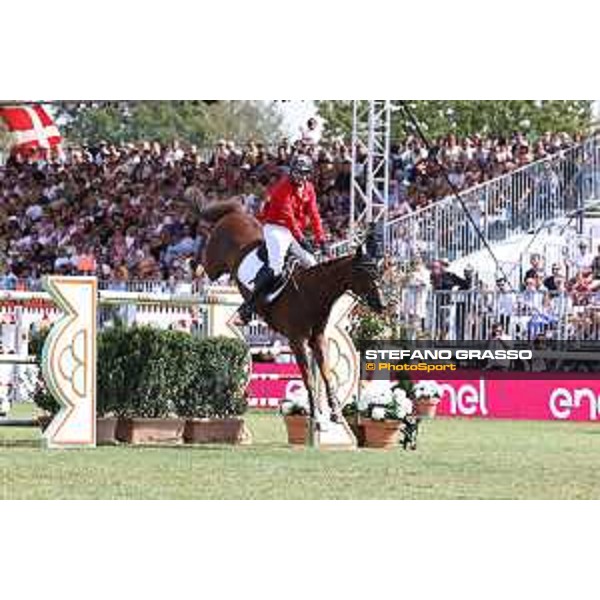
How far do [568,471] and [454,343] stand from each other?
20.3ft

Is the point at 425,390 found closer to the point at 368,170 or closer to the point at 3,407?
the point at 368,170

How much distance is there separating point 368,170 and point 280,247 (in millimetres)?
3847

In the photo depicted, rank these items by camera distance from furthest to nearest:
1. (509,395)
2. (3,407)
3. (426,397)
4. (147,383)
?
(509,395), (426,397), (3,407), (147,383)

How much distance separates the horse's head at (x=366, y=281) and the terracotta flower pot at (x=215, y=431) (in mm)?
1695

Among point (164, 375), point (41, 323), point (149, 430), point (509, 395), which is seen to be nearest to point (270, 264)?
point (164, 375)

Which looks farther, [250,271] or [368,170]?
[368,170]

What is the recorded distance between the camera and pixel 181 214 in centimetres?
1648

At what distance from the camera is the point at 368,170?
16250mm

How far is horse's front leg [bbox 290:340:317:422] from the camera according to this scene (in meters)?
12.9

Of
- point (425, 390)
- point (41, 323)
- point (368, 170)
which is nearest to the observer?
point (425, 390)

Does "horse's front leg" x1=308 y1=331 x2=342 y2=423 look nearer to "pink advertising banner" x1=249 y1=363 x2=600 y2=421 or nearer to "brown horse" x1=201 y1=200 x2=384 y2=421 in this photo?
"brown horse" x1=201 y1=200 x2=384 y2=421

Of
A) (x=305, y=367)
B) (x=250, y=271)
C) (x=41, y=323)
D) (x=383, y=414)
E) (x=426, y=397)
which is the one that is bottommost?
(x=383, y=414)

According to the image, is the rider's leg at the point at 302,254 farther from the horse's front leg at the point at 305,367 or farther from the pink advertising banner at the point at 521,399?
the pink advertising banner at the point at 521,399
